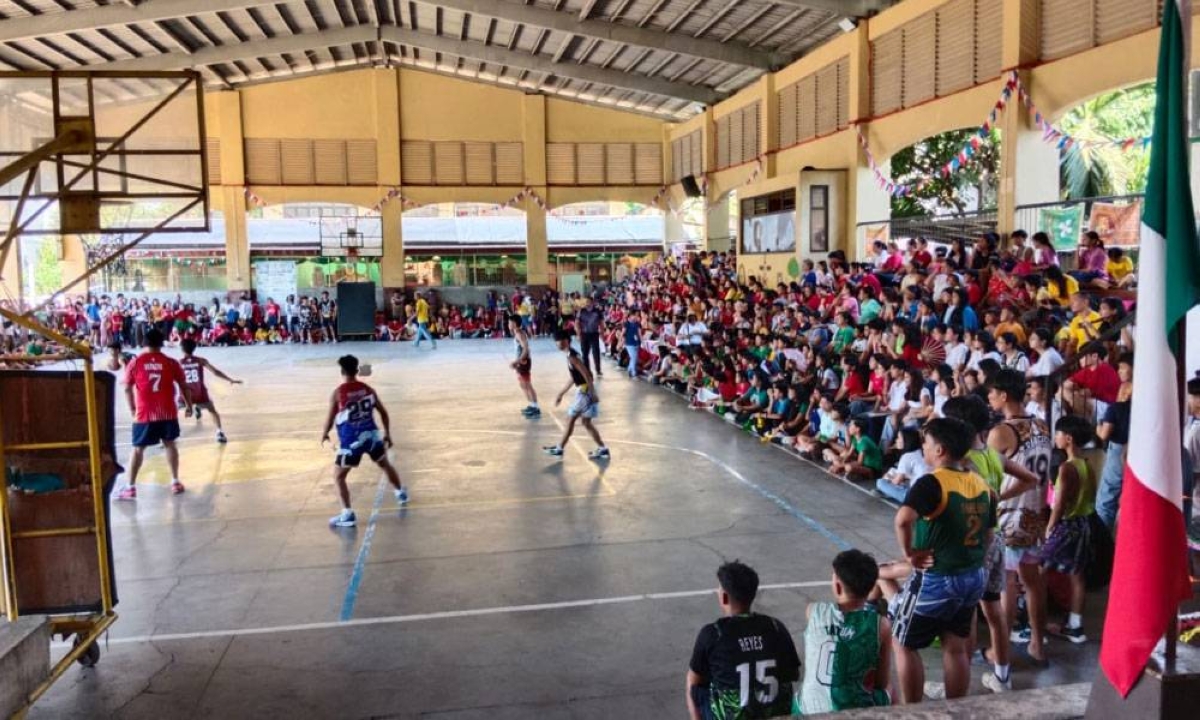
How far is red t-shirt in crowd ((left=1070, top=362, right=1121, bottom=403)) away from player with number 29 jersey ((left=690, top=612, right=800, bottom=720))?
20.4ft

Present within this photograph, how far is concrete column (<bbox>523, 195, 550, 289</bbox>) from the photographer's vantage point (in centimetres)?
3478

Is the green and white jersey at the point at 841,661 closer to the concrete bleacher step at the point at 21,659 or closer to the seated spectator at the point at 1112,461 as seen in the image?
the seated spectator at the point at 1112,461

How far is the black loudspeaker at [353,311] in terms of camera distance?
32.6 m

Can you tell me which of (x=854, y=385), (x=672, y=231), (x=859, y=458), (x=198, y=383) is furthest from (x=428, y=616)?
(x=672, y=231)

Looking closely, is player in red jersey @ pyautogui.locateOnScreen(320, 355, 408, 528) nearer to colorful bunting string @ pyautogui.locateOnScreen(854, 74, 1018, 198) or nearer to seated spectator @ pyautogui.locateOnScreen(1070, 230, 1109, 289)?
seated spectator @ pyautogui.locateOnScreen(1070, 230, 1109, 289)

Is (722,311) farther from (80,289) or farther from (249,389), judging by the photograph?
(80,289)

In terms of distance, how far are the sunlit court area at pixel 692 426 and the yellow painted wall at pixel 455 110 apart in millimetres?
2728

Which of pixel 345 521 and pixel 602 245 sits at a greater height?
pixel 602 245

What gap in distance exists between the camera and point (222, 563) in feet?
26.4

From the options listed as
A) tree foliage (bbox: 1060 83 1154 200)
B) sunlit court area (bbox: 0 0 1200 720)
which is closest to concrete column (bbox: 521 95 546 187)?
sunlit court area (bbox: 0 0 1200 720)

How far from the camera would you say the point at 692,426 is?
14445 millimetres

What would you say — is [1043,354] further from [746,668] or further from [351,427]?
[746,668]

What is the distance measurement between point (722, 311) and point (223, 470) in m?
12.0

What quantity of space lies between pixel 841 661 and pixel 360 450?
634 centimetres
